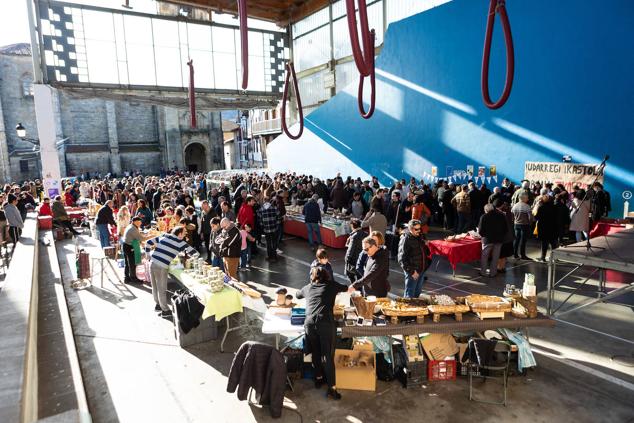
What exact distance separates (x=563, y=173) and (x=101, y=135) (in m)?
36.4

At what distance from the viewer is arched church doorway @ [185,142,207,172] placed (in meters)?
42.3

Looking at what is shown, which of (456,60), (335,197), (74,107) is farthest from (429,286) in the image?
(74,107)

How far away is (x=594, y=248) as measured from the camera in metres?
5.54

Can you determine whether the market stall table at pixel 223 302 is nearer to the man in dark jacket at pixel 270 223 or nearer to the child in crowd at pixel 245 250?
the child in crowd at pixel 245 250

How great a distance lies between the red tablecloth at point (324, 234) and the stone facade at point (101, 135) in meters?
23.3

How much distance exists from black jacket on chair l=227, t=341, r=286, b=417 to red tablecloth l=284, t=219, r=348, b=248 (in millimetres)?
7011

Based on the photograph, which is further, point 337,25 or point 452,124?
point 337,25

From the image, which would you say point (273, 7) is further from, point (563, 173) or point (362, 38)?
point (362, 38)

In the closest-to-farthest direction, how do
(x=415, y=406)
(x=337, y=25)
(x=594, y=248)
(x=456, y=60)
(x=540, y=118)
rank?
1. (x=415, y=406)
2. (x=594, y=248)
3. (x=540, y=118)
4. (x=456, y=60)
5. (x=337, y=25)

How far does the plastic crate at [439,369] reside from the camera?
15.6ft

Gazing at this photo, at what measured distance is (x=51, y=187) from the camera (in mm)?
14969

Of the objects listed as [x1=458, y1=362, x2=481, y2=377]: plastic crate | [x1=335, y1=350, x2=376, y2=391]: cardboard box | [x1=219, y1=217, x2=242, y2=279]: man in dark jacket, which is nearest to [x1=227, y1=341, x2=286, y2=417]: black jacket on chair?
[x1=335, y1=350, x2=376, y2=391]: cardboard box

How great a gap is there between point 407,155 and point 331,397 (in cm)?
1242

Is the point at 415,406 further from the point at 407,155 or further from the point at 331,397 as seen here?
the point at 407,155
